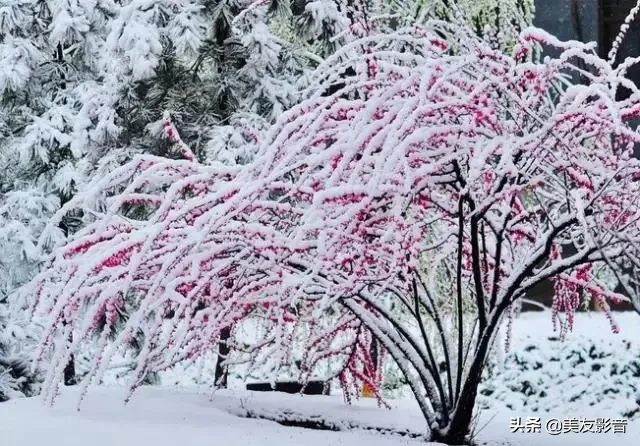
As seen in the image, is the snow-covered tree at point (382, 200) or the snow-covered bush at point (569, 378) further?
the snow-covered bush at point (569, 378)

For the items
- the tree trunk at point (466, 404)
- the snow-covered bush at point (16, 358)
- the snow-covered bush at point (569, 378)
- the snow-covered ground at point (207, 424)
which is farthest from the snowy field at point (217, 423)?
the snow-covered bush at point (569, 378)

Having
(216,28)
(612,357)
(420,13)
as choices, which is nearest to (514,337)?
(612,357)

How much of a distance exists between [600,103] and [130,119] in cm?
709

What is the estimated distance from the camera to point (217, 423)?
5.84 metres

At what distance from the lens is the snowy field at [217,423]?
16.5 feet

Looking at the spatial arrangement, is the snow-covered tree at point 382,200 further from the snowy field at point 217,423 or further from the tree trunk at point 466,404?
the snowy field at point 217,423

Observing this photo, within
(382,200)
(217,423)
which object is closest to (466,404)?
(217,423)

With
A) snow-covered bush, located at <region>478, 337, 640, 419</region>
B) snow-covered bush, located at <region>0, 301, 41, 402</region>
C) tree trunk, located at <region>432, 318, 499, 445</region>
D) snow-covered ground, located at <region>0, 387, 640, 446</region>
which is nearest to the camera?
snow-covered ground, located at <region>0, 387, 640, 446</region>

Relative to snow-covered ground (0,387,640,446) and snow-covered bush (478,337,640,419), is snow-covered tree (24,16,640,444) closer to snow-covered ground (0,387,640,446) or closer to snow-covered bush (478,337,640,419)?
snow-covered ground (0,387,640,446)

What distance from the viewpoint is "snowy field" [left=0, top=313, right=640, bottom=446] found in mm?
5043

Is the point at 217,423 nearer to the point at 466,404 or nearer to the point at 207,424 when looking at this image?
the point at 207,424

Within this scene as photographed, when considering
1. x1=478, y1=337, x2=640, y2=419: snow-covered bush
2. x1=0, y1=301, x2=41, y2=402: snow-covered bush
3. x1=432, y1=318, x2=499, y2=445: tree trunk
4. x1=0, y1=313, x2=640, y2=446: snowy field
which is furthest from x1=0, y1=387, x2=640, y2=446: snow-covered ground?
x1=478, y1=337, x2=640, y2=419: snow-covered bush

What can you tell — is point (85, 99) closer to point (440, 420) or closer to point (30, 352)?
point (30, 352)

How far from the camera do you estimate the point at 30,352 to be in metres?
10.1
